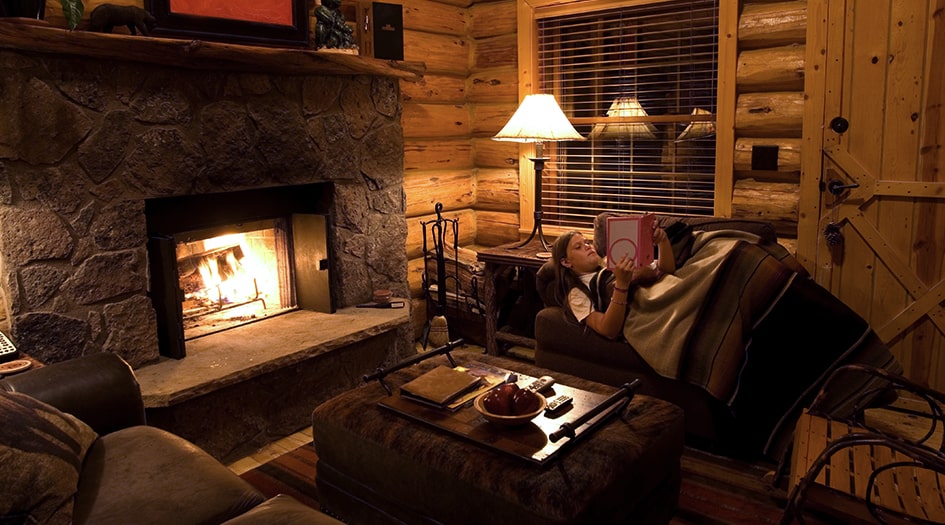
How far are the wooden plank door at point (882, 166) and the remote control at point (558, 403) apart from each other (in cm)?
196

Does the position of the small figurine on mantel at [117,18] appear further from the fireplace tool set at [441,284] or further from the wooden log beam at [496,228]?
the wooden log beam at [496,228]

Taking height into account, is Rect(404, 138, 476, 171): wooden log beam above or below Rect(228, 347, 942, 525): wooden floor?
above

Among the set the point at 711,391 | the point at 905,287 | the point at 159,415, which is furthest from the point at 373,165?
the point at 905,287

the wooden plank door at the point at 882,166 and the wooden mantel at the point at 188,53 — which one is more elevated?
the wooden mantel at the point at 188,53

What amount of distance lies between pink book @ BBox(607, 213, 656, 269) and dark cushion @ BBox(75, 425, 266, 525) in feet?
6.01

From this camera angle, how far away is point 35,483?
69.1 inches

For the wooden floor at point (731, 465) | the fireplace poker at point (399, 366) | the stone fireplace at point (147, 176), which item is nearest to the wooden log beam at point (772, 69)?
the wooden floor at point (731, 465)

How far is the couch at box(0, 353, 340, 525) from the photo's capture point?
5.82 feet

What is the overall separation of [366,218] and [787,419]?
2330mm

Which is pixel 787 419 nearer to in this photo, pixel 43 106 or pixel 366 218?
pixel 366 218

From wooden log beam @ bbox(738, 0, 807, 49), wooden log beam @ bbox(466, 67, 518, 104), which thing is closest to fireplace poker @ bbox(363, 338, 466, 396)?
wooden log beam @ bbox(738, 0, 807, 49)

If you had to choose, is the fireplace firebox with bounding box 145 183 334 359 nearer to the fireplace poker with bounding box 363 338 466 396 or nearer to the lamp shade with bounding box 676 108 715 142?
the fireplace poker with bounding box 363 338 466 396

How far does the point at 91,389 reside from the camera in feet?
7.45

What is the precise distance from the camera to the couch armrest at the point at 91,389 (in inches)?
86.0
